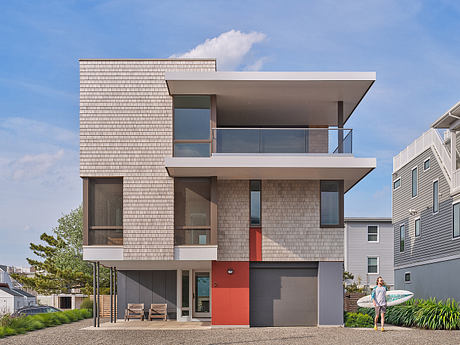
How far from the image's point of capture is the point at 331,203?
2061 centimetres

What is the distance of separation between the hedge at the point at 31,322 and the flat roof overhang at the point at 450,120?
16400mm

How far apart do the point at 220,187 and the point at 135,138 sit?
3.18 meters

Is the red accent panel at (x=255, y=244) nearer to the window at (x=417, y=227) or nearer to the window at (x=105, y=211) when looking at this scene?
the window at (x=105, y=211)

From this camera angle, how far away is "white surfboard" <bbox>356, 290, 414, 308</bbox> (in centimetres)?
2225

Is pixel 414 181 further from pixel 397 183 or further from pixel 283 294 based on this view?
pixel 283 294

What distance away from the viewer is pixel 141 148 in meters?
20.0

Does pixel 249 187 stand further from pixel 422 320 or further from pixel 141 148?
pixel 422 320

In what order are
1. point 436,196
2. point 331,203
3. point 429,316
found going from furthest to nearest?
point 436,196 < point 331,203 < point 429,316

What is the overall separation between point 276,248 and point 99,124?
275 inches

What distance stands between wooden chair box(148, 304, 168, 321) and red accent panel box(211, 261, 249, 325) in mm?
3811

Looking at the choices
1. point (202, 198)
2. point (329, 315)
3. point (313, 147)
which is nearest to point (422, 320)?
point (329, 315)

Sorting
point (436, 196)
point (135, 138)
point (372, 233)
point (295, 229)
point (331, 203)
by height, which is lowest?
point (372, 233)

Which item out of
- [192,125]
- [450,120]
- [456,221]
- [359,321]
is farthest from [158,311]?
[450,120]

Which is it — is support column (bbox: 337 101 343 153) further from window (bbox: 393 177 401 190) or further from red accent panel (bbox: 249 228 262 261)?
window (bbox: 393 177 401 190)
